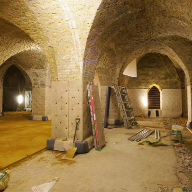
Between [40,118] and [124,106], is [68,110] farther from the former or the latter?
[40,118]

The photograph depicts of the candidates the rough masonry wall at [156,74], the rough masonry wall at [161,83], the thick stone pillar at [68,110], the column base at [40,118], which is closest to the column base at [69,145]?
the thick stone pillar at [68,110]

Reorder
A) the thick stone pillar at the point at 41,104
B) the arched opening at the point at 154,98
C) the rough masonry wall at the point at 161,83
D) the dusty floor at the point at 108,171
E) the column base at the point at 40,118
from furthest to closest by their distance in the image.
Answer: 1. the arched opening at the point at 154,98
2. the rough masonry wall at the point at 161,83
3. the thick stone pillar at the point at 41,104
4. the column base at the point at 40,118
5. the dusty floor at the point at 108,171

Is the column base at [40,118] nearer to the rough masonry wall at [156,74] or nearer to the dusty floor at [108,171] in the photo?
the dusty floor at [108,171]

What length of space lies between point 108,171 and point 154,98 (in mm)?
11466

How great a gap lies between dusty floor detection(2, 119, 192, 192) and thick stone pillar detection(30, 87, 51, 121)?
6553mm

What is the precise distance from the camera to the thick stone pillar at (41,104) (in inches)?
420

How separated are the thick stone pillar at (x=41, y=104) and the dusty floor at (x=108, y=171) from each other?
21.5 feet

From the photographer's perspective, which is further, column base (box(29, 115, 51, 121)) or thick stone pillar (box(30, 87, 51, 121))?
thick stone pillar (box(30, 87, 51, 121))

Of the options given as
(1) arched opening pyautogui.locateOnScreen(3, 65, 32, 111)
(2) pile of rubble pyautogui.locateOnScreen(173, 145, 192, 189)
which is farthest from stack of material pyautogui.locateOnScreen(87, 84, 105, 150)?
(1) arched opening pyautogui.locateOnScreen(3, 65, 32, 111)

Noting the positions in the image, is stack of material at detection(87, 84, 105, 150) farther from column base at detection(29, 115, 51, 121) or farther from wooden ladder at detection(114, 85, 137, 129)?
column base at detection(29, 115, 51, 121)

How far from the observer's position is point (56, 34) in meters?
4.42

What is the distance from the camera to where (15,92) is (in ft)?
62.6

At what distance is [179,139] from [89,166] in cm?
333

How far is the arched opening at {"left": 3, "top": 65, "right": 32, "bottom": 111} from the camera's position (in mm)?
18484
